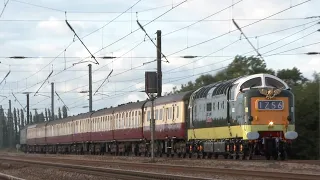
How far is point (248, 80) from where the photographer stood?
32469 mm

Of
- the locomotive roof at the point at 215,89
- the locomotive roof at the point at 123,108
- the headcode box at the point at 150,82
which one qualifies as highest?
the headcode box at the point at 150,82

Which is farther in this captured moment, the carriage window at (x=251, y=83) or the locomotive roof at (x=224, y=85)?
the locomotive roof at (x=224, y=85)

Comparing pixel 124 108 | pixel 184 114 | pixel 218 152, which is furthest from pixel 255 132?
pixel 124 108

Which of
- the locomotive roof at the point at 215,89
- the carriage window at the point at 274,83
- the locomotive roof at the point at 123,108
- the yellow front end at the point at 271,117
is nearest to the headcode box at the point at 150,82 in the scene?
the locomotive roof at the point at 215,89

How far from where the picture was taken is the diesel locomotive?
104 ft

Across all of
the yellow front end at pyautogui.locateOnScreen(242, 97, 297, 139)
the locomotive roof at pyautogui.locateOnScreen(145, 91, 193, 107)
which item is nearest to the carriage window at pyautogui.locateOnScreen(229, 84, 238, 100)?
the yellow front end at pyautogui.locateOnScreen(242, 97, 297, 139)

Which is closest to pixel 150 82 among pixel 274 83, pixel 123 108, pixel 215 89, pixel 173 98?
pixel 215 89

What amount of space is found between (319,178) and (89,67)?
56.1 metres

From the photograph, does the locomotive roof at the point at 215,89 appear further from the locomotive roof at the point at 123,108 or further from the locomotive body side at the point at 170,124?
the locomotive roof at the point at 123,108

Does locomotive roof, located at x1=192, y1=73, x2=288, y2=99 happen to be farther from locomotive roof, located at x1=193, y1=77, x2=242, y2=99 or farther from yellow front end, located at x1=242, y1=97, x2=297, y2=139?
yellow front end, located at x1=242, y1=97, x2=297, y2=139

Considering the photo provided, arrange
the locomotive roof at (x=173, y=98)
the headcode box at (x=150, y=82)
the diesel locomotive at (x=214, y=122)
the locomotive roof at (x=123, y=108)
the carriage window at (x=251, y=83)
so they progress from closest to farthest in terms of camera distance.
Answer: the diesel locomotive at (x=214, y=122), the carriage window at (x=251, y=83), the headcode box at (x=150, y=82), the locomotive roof at (x=173, y=98), the locomotive roof at (x=123, y=108)

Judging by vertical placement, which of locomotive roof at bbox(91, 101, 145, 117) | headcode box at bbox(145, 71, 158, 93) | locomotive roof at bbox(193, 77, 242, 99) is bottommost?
locomotive roof at bbox(91, 101, 145, 117)

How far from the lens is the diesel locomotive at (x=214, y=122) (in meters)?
31.6

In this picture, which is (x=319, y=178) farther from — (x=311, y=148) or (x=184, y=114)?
(x=311, y=148)
